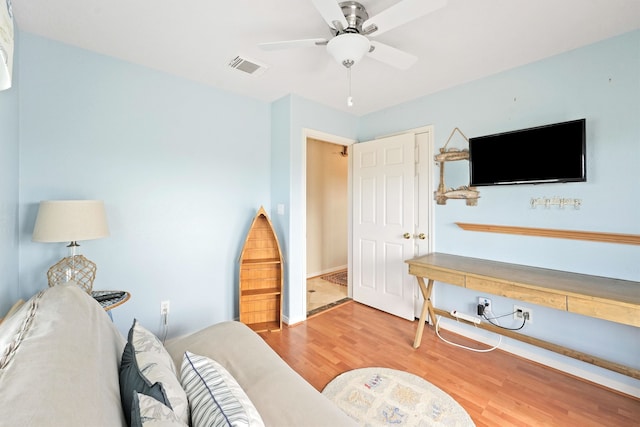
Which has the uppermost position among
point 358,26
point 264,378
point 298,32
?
point 298,32

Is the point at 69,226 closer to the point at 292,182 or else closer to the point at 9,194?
the point at 9,194

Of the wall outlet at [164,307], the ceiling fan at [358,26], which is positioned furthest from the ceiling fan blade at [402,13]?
the wall outlet at [164,307]

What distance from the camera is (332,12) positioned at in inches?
51.4

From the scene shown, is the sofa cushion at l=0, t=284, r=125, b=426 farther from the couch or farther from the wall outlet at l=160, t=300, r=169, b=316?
the wall outlet at l=160, t=300, r=169, b=316

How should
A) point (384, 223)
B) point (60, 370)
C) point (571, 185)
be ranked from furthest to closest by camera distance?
point (384, 223) < point (571, 185) < point (60, 370)

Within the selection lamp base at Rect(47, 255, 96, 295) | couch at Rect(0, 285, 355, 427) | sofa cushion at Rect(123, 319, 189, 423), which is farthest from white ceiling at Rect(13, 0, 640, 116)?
sofa cushion at Rect(123, 319, 189, 423)

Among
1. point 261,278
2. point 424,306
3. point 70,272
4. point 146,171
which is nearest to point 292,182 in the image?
point 261,278

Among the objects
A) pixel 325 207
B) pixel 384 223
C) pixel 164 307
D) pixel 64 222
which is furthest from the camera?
pixel 325 207

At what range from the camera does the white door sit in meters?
2.88

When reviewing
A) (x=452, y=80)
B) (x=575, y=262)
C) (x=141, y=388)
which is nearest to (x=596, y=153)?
(x=575, y=262)

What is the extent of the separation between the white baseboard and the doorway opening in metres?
1.91

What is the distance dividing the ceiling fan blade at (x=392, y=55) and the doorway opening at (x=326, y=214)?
2536 millimetres

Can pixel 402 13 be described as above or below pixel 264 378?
above

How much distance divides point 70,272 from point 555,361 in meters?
3.54
